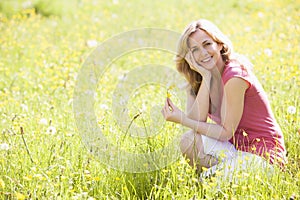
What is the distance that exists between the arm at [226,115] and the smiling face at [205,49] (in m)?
0.24

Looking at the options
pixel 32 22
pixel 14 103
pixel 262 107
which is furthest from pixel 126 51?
pixel 262 107

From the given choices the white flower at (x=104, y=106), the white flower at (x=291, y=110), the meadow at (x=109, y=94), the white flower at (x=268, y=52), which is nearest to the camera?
the meadow at (x=109, y=94)

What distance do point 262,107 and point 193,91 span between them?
51 cm

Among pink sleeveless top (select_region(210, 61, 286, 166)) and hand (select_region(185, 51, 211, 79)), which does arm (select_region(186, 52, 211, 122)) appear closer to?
hand (select_region(185, 51, 211, 79))

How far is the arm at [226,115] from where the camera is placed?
2.65 metres

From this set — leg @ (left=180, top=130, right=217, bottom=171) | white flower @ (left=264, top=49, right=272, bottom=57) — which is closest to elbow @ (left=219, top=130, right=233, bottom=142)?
leg @ (left=180, top=130, right=217, bottom=171)

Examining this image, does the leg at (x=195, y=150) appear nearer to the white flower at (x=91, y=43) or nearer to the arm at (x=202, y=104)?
the arm at (x=202, y=104)

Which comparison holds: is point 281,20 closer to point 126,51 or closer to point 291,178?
point 126,51

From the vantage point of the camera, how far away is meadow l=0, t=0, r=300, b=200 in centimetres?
236

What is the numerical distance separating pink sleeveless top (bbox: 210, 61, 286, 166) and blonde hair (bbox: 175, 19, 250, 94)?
0.11m

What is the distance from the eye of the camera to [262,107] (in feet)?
9.09

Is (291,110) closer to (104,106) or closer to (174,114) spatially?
(174,114)

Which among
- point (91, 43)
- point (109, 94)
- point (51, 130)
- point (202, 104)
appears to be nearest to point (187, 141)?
point (202, 104)

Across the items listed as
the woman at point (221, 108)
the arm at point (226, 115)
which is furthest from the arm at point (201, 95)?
the arm at point (226, 115)
